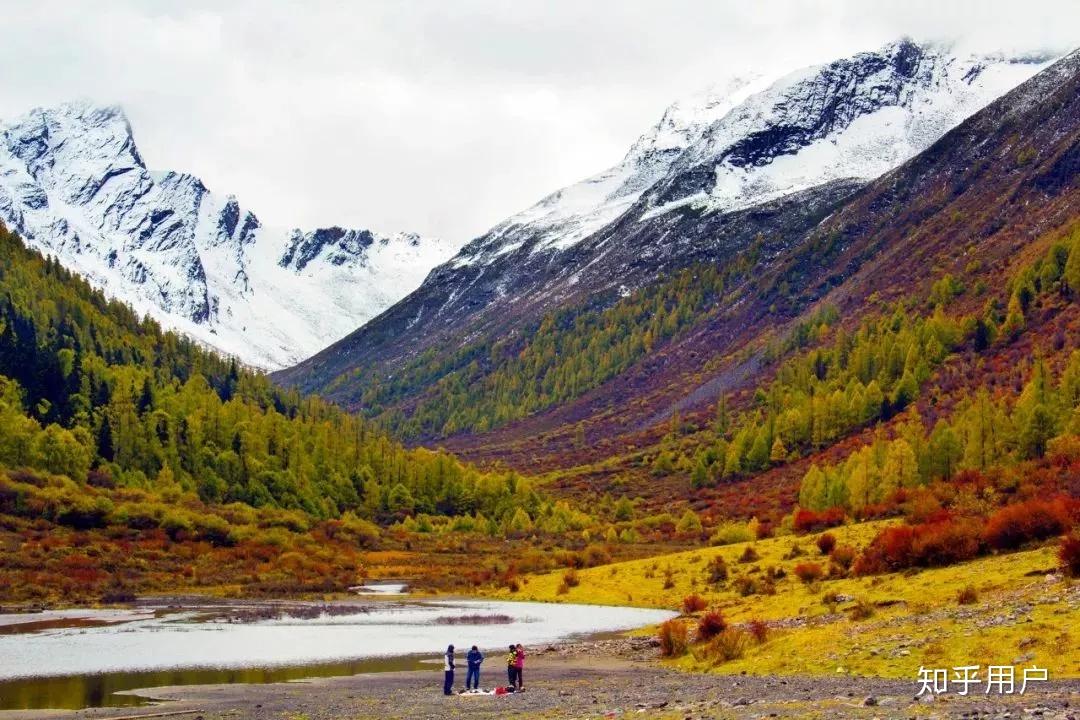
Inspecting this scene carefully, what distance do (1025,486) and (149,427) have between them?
13147cm

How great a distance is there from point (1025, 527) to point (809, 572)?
12.3m

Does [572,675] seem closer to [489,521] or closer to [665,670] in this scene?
[665,670]

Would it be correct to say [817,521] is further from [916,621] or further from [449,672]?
[449,672]

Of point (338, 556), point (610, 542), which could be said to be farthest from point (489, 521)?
point (338, 556)

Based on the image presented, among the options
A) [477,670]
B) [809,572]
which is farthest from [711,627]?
[809,572]

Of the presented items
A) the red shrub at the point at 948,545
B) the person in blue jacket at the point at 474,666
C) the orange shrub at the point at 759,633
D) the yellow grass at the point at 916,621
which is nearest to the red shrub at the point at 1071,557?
the yellow grass at the point at 916,621

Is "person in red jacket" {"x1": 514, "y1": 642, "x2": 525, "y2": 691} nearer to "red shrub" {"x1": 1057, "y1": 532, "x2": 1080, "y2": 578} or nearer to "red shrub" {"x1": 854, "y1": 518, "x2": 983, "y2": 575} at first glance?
"red shrub" {"x1": 1057, "y1": 532, "x2": 1080, "y2": 578}

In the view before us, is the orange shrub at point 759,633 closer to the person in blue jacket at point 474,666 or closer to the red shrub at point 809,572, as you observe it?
the person in blue jacket at point 474,666

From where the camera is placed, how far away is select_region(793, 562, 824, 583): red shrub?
58.6m

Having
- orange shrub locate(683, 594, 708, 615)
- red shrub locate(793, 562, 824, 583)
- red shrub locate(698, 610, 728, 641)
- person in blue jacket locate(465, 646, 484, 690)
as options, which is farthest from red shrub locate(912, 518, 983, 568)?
person in blue jacket locate(465, 646, 484, 690)

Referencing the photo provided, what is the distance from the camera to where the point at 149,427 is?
16675 centimetres

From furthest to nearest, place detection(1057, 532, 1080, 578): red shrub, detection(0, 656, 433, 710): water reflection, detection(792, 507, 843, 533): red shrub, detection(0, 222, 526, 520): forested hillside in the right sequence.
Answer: detection(0, 222, 526, 520): forested hillside < detection(792, 507, 843, 533): red shrub < detection(0, 656, 433, 710): water reflection < detection(1057, 532, 1080, 578): red shrub

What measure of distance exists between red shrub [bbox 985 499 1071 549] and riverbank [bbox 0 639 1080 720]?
15.1m

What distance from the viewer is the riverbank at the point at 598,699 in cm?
2495
